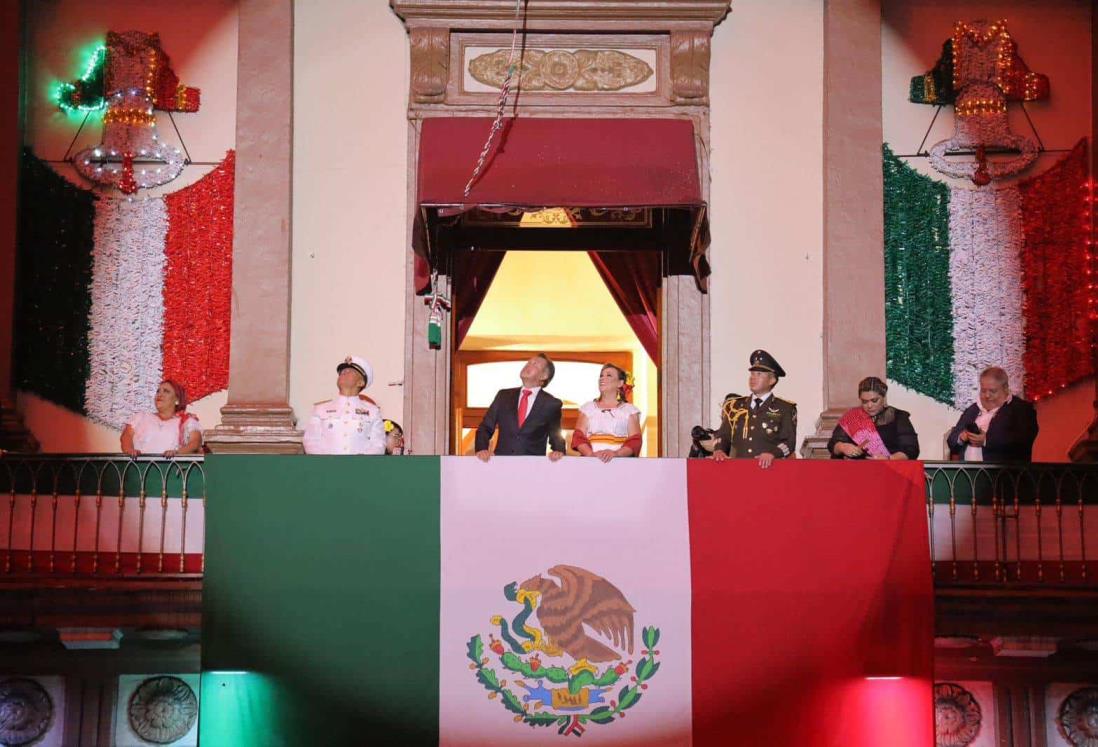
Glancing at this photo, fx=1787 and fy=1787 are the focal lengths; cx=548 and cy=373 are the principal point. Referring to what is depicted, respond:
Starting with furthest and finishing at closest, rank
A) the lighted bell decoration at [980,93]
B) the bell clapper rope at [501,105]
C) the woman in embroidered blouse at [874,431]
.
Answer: the lighted bell decoration at [980,93], the bell clapper rope at [501,105], the woman in embroidered blouse at [874,431]

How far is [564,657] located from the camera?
11008 mm

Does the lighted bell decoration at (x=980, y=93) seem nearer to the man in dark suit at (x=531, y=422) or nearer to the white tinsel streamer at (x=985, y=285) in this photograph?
the white tinsel streamer at (x=985, y=285)

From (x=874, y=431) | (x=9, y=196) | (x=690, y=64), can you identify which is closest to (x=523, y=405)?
(x=874, y=431)

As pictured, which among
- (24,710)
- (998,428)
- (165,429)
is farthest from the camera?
(24,710)

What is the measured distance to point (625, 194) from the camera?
13219 millimetres

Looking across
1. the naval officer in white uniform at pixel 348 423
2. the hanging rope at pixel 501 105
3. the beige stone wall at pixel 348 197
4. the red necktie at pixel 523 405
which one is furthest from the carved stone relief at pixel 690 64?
the naval officer in white uniform at pixel 348 423

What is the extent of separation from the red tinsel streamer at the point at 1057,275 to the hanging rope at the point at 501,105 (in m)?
4.14

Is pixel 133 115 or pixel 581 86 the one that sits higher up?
pixel 581 86

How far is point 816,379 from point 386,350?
3327 mm

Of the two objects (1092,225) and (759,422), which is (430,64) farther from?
(1092,225)

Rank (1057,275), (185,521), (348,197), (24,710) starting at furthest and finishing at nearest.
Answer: (1057,275) → (348,197) → (24,710) → (185,521)

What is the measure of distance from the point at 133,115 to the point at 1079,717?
28.0 ft

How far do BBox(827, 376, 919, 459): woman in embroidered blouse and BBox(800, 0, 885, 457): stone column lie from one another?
1516 mm

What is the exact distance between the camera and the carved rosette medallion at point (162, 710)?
13039mm
